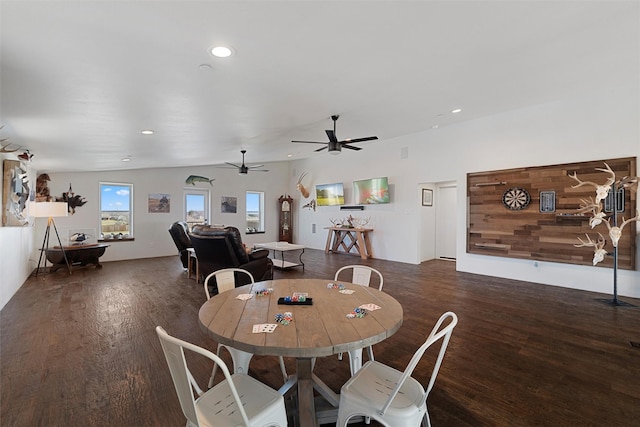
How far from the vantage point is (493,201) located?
558cm

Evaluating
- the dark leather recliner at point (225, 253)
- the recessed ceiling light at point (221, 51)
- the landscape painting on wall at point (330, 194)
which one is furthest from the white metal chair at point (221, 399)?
the landscape painting on wall at point (330, 194)

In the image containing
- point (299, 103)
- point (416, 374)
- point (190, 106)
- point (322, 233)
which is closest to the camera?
point (416, 374)

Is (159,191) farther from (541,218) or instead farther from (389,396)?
(541,218)

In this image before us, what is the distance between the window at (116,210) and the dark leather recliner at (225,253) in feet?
14.7

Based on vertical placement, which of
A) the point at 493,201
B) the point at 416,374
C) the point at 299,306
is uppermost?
the point at 493,201

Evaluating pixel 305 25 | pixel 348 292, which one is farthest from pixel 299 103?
pixel 348 292

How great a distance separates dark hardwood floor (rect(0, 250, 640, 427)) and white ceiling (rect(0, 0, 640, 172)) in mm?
2278

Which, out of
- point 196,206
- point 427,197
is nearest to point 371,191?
point 427,197

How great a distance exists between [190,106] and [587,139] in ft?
19.2

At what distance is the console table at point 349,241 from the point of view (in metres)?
7.89

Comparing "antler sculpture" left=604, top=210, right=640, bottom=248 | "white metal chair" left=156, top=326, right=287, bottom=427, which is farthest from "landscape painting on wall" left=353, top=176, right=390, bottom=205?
"white metal chair" left=156, top=326, right=287, bottom=427

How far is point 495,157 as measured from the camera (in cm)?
557

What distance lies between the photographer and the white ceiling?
1914mm

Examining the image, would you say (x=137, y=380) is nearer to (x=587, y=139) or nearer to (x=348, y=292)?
(x=348, y=292)
